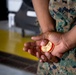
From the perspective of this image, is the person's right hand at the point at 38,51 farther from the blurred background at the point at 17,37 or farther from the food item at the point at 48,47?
the blurred background at the point at 17,37

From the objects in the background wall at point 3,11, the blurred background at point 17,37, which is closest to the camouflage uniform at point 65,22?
the blurred background at point 17,37

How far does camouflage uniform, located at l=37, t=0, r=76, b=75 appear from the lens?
0.69 m

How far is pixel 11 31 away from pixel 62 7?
3.01m

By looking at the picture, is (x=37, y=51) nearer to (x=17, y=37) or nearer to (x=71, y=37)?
(x=71, y=37)

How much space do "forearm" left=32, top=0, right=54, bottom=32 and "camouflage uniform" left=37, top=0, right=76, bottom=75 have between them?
0.04m

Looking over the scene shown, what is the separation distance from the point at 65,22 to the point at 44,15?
0.11 m

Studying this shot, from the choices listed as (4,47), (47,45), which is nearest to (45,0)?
(47,45)

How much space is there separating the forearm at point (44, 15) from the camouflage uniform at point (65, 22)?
0.04 metres

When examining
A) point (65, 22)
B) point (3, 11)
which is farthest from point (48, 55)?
point (3, 11)

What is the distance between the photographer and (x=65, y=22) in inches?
28.0

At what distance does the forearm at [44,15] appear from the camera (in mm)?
780

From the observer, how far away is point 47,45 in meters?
0.72

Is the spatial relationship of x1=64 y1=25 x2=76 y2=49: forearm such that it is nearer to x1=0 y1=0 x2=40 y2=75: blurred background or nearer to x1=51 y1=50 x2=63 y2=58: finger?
x1=51 y1=50 x2=63 y2=58: finger

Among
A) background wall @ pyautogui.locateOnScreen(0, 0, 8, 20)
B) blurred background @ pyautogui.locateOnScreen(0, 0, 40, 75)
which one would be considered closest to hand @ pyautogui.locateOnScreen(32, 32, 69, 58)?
blurred background @ pyautogui.locateOnScreen(0, 0, 40, 75)
